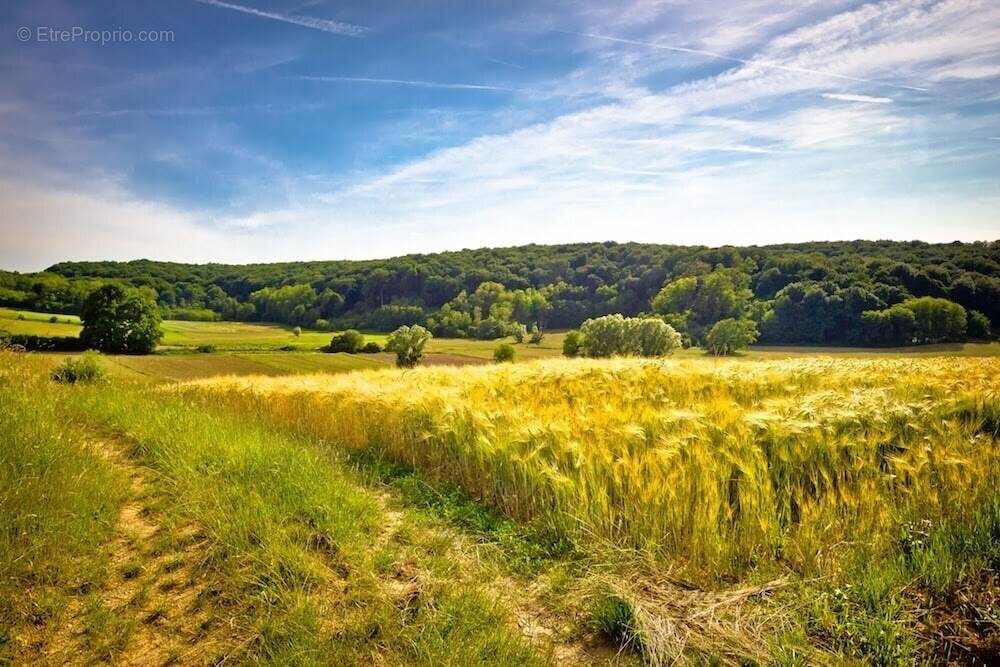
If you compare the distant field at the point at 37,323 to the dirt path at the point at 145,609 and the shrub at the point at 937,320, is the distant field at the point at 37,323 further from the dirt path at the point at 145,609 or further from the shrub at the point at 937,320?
the shrub at the point at 937,320

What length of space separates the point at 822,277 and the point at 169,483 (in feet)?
304

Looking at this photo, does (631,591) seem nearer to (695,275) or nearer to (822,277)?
(822,277)

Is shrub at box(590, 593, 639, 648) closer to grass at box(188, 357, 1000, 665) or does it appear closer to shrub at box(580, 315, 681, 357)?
grass at box(188, 357, 1000, 665)

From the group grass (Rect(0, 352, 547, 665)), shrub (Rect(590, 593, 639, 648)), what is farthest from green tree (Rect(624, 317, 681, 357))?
shrub (Rect(590, 593, 639, 648))

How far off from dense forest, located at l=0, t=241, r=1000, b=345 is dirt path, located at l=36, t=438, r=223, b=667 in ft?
209

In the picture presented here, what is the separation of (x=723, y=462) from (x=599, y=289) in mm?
103761

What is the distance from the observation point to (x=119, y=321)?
197ft

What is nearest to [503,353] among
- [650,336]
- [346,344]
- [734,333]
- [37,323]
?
[650,336]

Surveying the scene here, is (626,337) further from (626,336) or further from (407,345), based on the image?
(407,345)

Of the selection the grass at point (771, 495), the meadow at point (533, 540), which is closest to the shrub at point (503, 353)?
the grass at point (771, 495)

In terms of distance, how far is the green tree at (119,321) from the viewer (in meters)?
59.2

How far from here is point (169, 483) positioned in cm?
512

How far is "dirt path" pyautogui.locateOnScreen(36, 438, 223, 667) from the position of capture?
10.0 ft

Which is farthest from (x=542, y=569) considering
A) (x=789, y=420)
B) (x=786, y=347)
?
(x=786, y=347)
